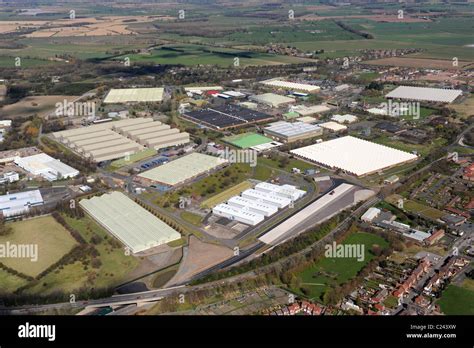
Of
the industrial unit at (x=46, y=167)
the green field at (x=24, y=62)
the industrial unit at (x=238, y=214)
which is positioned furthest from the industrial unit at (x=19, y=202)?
the green field at (x=24, y=62)

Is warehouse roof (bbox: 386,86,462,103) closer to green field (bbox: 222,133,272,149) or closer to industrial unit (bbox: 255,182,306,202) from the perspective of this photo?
green field (bbox: 222,133,272,149)

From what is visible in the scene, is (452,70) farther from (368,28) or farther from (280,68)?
(368,28)

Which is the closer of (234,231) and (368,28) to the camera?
(234,231)

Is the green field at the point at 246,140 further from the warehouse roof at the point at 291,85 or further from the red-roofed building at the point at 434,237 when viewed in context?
the warehouse roof at the point at 291,85

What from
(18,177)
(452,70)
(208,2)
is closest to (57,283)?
(18,177)

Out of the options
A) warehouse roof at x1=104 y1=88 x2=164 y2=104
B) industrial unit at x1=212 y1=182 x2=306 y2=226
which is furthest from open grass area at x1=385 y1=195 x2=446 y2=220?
warehouse roof at x1=104 y1=88 x2=164 y2=104

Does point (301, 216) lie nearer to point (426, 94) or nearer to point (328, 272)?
point (328, 272)
